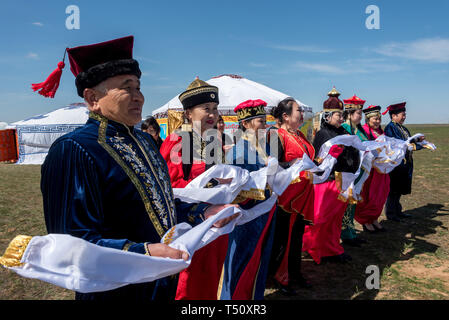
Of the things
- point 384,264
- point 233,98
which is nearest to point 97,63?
point 384,264

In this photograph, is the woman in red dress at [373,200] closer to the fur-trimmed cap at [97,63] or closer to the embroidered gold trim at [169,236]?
the embroidered gold trim at [169,236]

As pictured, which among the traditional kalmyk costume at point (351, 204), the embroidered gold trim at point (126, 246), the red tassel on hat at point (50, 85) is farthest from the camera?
the traditional kalmyk costume at point (351, 204)

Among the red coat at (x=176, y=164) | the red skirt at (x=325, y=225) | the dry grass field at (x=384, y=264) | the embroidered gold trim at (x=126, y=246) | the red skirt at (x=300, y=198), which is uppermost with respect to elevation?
the red coat at (x=176, y=164)

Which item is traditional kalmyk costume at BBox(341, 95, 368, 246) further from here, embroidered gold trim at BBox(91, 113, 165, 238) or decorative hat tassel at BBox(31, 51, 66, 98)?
decorative hat tassel at BBox(31, 51, 66, 98)

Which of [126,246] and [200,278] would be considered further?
[200,278]

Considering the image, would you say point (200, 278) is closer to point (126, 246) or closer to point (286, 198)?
point (126, 246)

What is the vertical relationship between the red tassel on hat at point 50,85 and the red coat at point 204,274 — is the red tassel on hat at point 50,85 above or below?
above

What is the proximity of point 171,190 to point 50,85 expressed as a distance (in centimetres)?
106

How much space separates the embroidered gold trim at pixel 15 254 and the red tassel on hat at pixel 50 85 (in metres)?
1.22

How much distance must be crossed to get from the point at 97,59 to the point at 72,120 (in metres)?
21.6

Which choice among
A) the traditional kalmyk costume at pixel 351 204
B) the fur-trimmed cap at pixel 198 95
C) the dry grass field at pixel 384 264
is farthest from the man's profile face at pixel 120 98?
the traditional kalmyk costume at pixel 351 204

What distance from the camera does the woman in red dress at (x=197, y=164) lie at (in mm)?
2514

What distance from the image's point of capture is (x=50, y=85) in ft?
6.70
